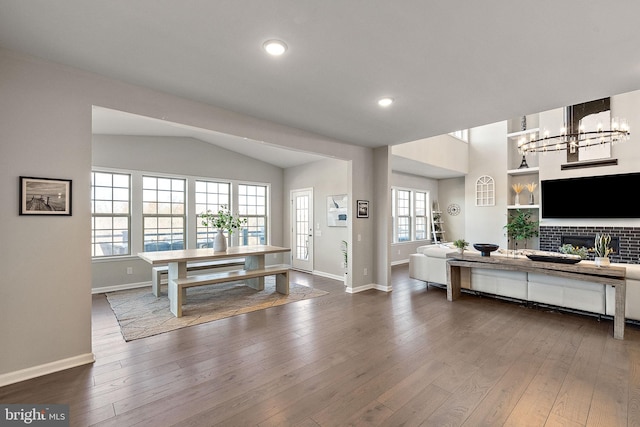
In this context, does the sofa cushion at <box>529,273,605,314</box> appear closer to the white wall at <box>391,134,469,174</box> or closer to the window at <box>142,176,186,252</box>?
the white wall at <box>391,134,469,174</box>

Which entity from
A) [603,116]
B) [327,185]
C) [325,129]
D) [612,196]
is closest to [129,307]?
[325,129]

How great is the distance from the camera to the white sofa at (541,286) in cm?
329

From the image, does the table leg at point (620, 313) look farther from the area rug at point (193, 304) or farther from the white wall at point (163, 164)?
the white wall at point (163, 164)

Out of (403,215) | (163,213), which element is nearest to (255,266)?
(163,213)

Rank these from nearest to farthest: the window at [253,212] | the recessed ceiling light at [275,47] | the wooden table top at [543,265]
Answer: the recessed ceiling light at [275,47], the wooden table top at [543,265], the window at [253,212]

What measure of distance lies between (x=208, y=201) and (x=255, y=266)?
2278 mm

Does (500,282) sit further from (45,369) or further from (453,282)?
(45,369)

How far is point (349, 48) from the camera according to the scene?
219 cm

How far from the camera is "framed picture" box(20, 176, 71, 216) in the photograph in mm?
2322

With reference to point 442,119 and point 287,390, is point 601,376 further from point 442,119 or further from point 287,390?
point 442,119

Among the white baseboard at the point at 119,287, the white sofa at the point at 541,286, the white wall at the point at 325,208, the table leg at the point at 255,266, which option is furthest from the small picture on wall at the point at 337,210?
the white baseboard at the point at 119,287

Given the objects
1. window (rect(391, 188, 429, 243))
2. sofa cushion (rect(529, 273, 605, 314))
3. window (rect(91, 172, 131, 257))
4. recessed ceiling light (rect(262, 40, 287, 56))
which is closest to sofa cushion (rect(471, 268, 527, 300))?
sofa cushion (rect(529, 273, 605, 314))

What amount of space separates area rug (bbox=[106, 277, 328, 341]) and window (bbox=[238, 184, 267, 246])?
6.14 feet

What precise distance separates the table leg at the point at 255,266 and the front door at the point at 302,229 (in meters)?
1.92
